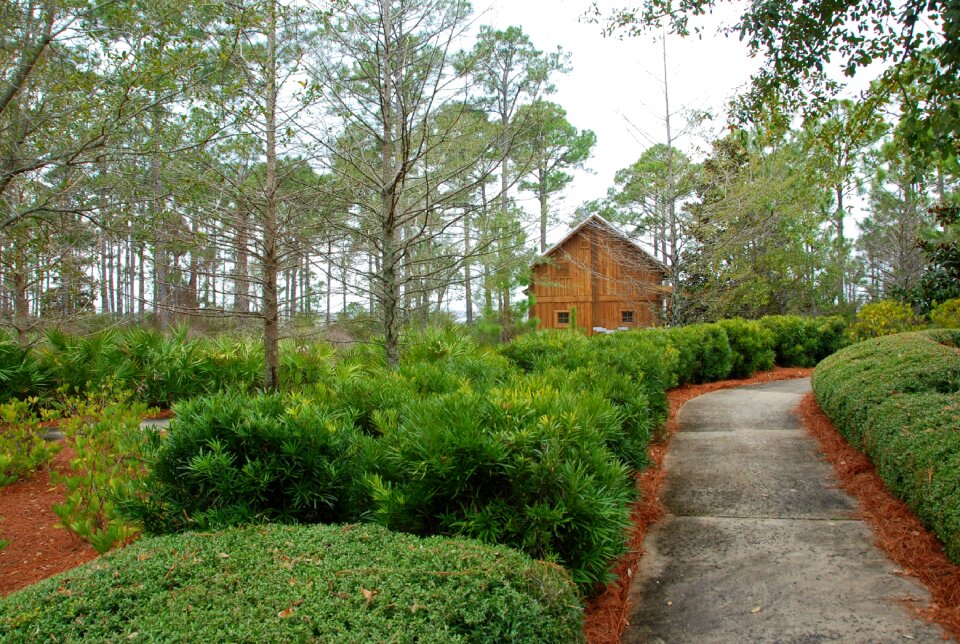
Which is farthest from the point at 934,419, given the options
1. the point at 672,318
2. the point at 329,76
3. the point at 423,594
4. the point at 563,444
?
the point at 672,318

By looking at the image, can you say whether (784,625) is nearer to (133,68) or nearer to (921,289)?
(133,68)

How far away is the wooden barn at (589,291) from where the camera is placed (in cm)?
2047

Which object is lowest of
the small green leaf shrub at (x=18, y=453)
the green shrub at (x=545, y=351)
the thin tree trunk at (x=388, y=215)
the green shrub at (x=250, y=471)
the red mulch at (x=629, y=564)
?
the red mulch at (x=629, y=564)

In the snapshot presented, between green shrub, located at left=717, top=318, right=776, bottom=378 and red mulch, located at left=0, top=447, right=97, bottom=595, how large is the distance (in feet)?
37.0

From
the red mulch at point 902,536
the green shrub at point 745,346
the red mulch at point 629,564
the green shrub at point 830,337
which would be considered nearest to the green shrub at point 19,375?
the red mulch at point 629,564

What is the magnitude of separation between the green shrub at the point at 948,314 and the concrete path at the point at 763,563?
7218 millimetres

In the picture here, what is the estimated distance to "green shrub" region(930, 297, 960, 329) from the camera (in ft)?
35.0

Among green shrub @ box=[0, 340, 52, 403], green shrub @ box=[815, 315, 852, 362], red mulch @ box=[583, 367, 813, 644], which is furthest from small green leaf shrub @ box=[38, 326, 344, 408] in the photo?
green shrub @ box=[815, 315, 852, 362]

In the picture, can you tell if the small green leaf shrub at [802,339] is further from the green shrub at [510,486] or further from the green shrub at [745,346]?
the green shrub at [510,486]

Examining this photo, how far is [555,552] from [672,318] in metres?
14.5

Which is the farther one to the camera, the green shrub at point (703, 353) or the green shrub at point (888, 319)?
the green shrub at point (888, 319)

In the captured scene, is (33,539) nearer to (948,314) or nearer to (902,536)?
(902,536)

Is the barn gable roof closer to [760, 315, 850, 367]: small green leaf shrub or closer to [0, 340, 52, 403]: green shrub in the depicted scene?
[760, 315, 850, 367]: small green leaf shrub

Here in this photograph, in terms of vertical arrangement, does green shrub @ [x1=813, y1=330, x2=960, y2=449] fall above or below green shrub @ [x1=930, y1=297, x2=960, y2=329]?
below
